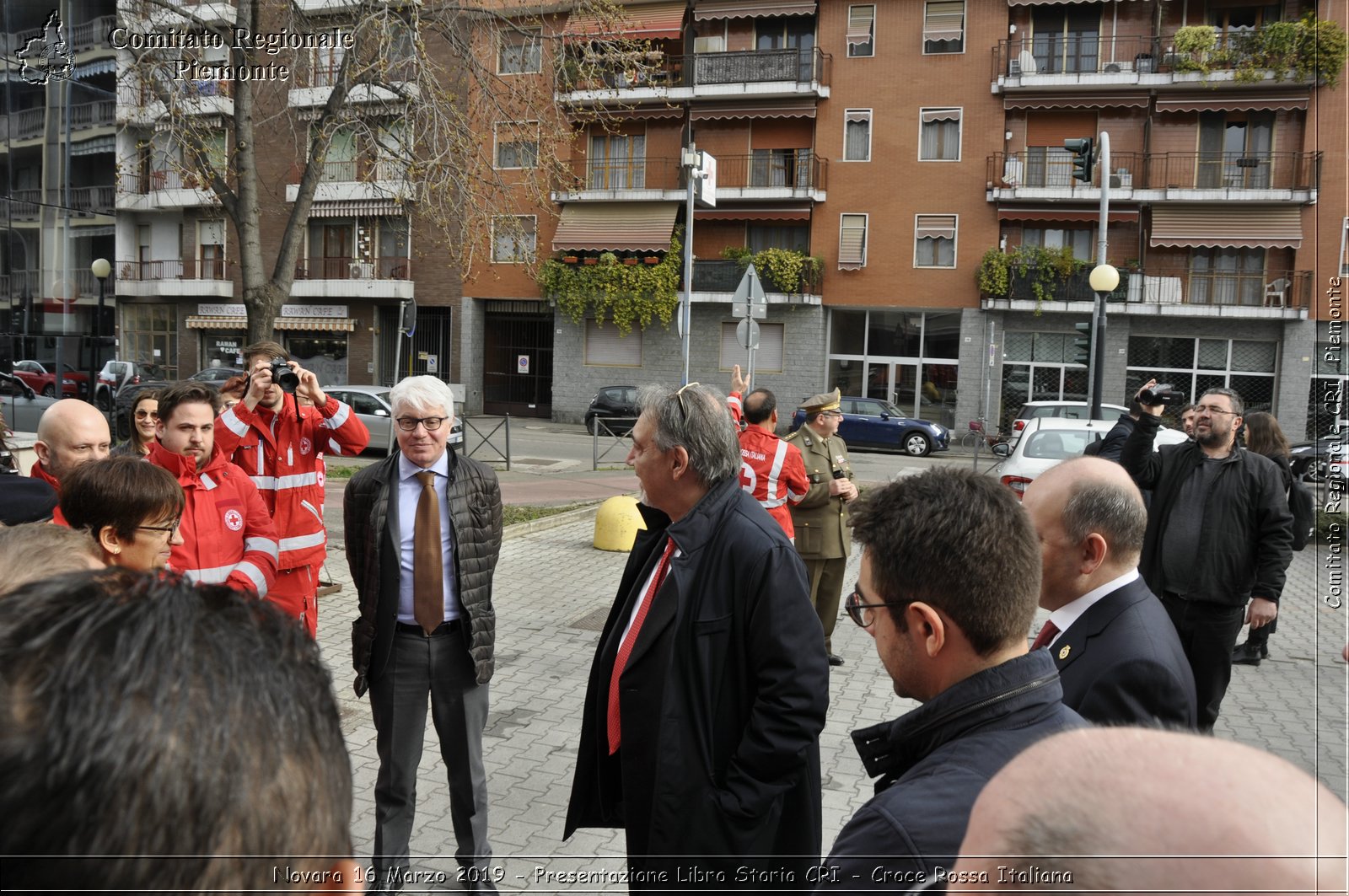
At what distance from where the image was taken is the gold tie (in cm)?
391

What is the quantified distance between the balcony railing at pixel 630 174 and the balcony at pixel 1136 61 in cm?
1142

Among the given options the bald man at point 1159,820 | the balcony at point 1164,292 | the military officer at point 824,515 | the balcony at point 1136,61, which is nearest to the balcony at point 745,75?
the balcony at point 1136,61

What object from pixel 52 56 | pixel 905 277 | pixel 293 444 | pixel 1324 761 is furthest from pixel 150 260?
pixel 1324 761

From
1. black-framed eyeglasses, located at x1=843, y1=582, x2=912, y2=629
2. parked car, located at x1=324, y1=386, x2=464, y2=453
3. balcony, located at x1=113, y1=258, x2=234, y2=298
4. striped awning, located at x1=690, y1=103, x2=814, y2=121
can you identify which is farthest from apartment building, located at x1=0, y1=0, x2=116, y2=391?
balcony, located at x1=113, y1=258, x2=234, y2=298

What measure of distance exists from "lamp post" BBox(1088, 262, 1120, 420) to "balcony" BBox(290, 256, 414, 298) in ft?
88.7

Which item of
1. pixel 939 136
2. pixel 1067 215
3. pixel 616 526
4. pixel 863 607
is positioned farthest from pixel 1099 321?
pixel 939 136

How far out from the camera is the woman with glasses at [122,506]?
3.05 meters

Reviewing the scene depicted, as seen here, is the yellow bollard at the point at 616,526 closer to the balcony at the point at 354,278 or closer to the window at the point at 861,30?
the window at the point at 861,30

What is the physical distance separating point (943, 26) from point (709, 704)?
34042mm

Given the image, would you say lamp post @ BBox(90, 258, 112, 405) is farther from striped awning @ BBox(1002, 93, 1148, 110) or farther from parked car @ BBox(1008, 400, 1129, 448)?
striped awning @ BBox(1002, 93, 1148, 110)

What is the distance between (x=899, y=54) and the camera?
32469 mm

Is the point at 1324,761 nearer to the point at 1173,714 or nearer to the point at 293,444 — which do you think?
the point at 1173,714

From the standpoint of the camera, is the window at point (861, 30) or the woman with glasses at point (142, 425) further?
the window at point (861, 30)

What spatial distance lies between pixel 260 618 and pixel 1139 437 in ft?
19.8
